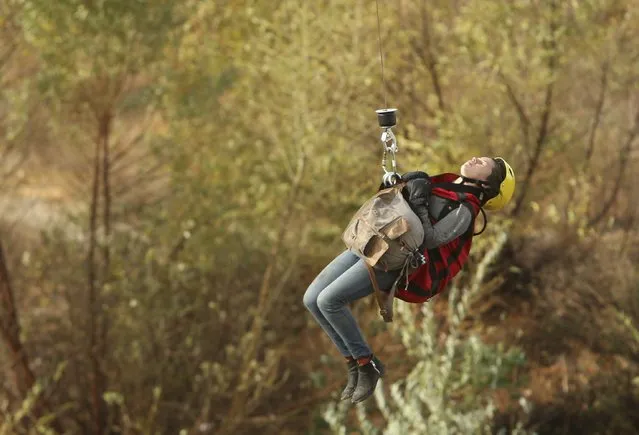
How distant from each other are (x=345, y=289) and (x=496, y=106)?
10.8m

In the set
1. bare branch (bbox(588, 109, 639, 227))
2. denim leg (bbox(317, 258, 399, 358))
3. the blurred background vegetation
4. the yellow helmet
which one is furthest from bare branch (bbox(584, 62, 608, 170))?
denim leg (bbox(317, 258, 399, 358))

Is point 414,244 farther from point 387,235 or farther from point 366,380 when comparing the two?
point 366,380

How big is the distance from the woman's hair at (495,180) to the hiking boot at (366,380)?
3.21 feet

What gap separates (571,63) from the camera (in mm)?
14773

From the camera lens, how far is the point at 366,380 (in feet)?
15.1

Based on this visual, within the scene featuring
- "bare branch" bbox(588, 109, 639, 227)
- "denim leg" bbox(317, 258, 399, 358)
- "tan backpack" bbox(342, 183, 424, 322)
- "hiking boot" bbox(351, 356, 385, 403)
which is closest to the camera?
"tan backpack" bbox(342, 183, 424, 322)

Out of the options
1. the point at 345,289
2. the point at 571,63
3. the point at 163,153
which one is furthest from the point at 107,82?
the point at 345,289

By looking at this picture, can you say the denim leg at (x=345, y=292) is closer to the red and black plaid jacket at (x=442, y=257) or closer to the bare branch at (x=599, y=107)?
Result: the red and black plaid jacket at (x=442, y=257)

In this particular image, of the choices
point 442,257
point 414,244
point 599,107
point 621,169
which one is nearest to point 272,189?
point 599,107

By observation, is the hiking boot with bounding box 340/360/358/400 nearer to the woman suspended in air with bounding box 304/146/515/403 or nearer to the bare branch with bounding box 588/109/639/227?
the woman suspended in air with bounding box 304/146/515/403

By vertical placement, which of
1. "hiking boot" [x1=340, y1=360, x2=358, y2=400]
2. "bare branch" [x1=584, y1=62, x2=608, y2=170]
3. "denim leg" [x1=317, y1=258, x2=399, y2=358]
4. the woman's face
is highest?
the woman's face

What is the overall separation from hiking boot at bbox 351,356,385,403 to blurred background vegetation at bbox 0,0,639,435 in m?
6.91

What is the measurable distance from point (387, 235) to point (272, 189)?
419 inches

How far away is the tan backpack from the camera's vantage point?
4086 millimetres
